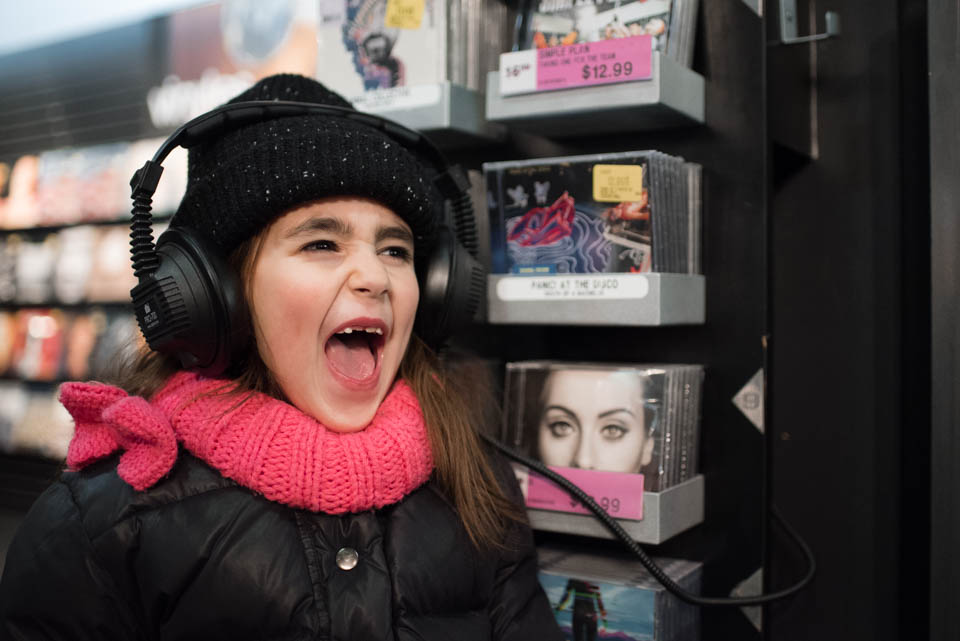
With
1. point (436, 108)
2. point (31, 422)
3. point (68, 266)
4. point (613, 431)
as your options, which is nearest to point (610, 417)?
point (613, 431)

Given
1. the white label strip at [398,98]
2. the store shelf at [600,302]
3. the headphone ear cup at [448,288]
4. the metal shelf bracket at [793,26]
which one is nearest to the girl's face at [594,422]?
the store shelf at [600,302]

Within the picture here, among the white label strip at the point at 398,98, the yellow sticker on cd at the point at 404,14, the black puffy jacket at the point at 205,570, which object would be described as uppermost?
the yellow sticker on cd at the point at 404,14

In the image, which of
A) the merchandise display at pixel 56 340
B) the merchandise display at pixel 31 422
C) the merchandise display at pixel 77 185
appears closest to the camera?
the merchandise display at pixel 77 185

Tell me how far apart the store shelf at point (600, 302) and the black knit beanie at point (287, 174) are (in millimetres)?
264

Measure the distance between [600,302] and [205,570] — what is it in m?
0.82

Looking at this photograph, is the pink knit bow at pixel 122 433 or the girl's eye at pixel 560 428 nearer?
the pink knit bow at pixel 122 433

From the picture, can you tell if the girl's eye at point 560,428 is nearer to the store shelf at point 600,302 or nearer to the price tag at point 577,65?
the store shelf at point 600,302

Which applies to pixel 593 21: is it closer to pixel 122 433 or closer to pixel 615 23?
pixel 615 23

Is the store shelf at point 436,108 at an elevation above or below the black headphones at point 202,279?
above

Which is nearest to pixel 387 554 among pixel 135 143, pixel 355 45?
pixel 355 45

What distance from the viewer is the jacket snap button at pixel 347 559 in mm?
1400

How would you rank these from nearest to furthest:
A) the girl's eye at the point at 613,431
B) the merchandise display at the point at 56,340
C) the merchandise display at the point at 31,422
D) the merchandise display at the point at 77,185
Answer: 1. the girl's eye at the point at 613,431
2. the merchandise display at the point at 77,185
3. the merchandise display at the point at 56,340
4. the merchandise display at the point at 31,422

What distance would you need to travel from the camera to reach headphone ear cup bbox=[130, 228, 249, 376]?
4.41 feet

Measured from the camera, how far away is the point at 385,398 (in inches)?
63.9
